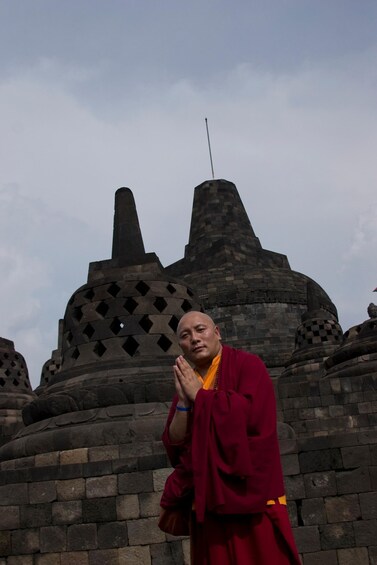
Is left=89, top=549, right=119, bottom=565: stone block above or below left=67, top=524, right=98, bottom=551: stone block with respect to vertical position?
below

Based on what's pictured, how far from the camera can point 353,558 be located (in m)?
6.09

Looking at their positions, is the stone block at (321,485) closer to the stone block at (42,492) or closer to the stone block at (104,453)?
the stone block at (104,453)

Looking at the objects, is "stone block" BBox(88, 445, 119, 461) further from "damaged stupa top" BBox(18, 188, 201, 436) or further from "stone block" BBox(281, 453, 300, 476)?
"stone block" BBox(281, 453, 300, 476)

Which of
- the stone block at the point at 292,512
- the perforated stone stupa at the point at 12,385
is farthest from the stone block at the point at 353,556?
the perforated stone stupa at the point at 12,385

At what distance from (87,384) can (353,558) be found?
12.8ft

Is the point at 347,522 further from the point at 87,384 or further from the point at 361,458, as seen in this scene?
the point at 87,384

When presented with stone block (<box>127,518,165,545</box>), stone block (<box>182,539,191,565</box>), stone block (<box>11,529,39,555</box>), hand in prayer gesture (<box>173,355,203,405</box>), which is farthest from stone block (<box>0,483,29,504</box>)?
hand in prayer gesture (<box>173,355,203,405</box>)

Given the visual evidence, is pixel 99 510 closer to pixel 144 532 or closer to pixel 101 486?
pixel 101 486

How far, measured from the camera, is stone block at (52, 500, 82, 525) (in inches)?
257

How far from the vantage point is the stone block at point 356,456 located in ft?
20.6

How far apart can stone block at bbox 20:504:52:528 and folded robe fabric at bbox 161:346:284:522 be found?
336 cm

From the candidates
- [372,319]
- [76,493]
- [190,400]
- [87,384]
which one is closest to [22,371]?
[372,319]

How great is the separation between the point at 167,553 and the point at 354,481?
175cm

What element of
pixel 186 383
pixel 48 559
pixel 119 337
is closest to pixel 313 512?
pixel 48 559
